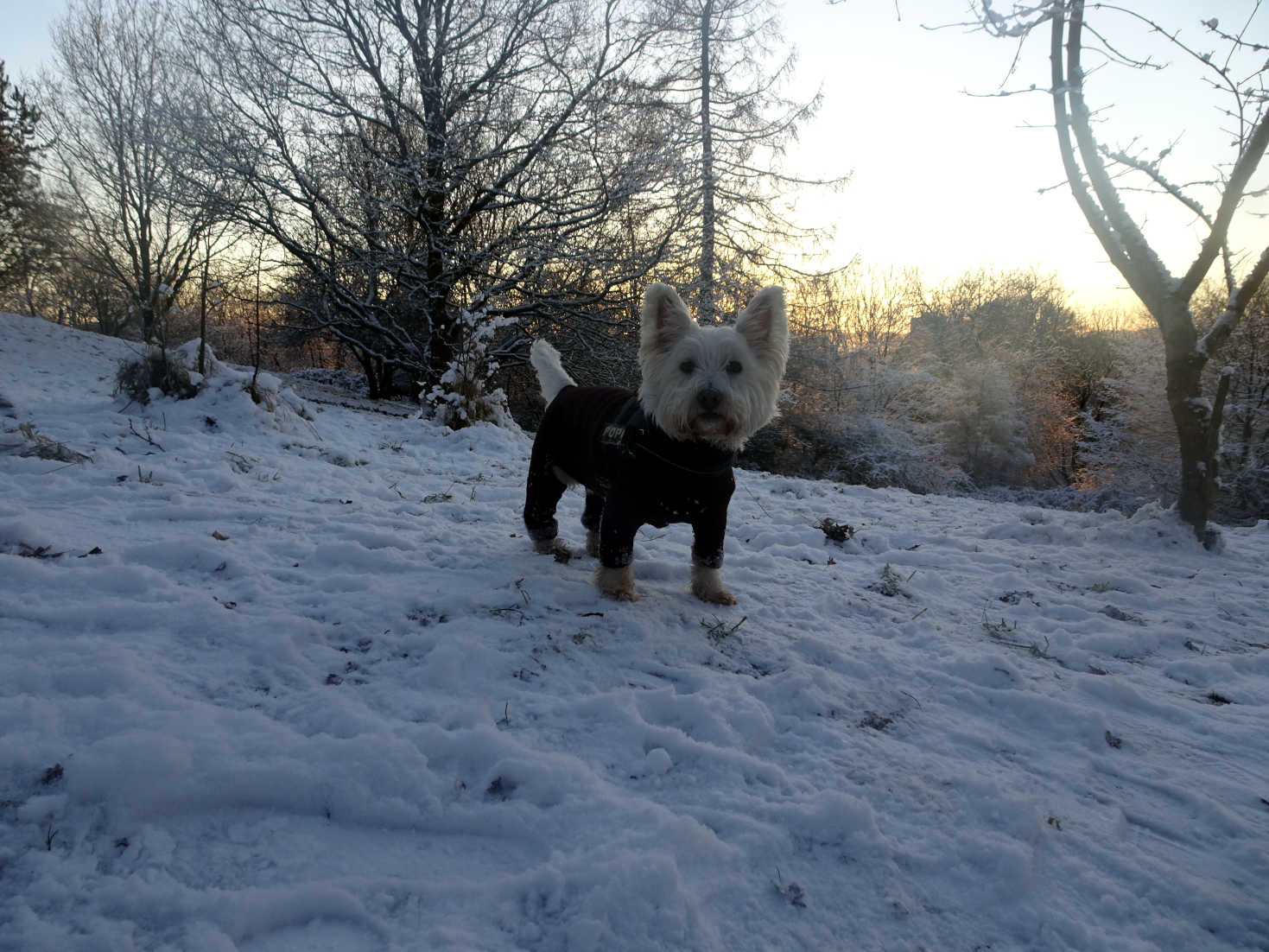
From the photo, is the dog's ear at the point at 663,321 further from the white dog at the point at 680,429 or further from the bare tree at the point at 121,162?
the bare tree at the point at 121,162

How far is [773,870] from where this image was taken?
165 centimetres

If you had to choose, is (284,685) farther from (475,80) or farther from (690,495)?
(475,80)

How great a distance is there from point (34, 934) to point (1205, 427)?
25.4ft

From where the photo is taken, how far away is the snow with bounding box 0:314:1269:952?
145 cm

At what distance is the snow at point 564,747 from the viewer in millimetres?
1448

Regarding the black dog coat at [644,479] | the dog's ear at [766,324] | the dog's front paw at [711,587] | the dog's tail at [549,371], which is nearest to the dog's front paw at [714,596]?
the dog's front paw at [711,587]

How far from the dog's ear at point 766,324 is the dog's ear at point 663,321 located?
0.31 meters

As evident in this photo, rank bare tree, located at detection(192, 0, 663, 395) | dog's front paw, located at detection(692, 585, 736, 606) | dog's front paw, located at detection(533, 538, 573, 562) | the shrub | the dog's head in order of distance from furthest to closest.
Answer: bare tree, located at detection(192, 0, 663, 395), the shrub, dog's front paw, located at detection(533, 538, 573, 562), dog's front paw, located at detection(692, 585, 736, 606), the dog's head

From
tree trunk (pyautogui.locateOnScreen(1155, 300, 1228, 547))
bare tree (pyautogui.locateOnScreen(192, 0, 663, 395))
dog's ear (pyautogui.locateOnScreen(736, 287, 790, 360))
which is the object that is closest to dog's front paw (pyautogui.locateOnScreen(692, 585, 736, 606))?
dog's ear (pyautogui.locateOnScreen(736, 287, 790, 360))

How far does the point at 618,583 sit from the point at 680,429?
2.73ft

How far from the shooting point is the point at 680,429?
3.21 m

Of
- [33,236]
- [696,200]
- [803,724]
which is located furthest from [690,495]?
[33,236]

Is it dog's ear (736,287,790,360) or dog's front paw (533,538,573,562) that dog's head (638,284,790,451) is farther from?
dog's front paw (533,538,573,562)

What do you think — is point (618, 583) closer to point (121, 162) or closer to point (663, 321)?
point (663, 321)
